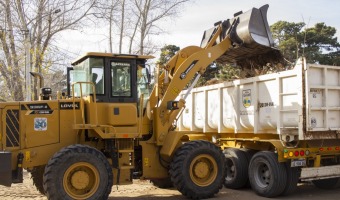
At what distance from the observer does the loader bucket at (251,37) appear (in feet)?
32.6

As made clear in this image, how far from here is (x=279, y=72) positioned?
30.3ft

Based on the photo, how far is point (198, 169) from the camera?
9.12 metres

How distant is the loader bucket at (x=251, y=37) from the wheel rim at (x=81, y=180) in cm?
460

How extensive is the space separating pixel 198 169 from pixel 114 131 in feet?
6.58

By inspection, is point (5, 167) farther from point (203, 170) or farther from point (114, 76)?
point (203, 170)

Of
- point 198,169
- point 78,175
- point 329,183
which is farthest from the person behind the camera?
point 329,183

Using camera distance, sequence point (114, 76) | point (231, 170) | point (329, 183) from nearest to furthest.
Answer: point (114, 76), point (329, 183), point (231, 170)

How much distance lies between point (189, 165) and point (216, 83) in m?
3.16

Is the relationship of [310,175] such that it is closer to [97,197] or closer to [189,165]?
[189,165]

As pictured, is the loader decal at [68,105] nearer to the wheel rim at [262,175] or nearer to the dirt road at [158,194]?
the dirt road at [158,194]

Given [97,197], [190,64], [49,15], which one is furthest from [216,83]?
[49,15]

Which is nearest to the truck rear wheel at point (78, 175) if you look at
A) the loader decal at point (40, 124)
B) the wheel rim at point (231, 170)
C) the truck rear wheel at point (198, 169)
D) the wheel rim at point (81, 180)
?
the wheel rim at point (81, 180)

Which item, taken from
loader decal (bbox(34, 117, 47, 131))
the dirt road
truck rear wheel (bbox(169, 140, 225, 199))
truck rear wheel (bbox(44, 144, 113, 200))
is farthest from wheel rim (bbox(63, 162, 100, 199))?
truck rear wheel (bbox(169, 140, 225, 199))

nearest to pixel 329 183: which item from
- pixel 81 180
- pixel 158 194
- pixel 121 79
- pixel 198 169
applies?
pixel 198 169
